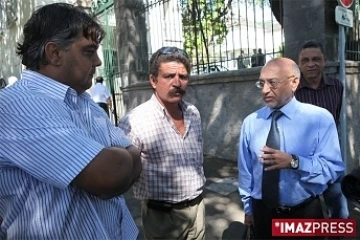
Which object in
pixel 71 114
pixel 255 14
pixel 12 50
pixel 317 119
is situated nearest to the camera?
pixel 71 114

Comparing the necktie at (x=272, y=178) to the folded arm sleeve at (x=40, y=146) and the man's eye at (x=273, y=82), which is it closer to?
the man's eye at (x=273, y=82)

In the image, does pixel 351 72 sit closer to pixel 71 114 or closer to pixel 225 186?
pixel 225 186

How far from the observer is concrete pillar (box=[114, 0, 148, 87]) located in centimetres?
789

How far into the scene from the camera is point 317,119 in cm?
225

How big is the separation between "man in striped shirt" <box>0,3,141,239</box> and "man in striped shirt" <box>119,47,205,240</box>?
89cm

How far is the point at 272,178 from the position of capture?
7.47ft

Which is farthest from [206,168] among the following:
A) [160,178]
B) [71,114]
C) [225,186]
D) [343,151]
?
[71,114]

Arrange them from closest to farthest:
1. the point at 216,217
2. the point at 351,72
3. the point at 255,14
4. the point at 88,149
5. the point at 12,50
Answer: the point at 88,149
the point at 216,217
the point at 351,72
the point at 255,14
the point at 12,50

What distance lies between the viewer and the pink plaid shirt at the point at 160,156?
2299 mm

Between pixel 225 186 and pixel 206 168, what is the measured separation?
0.83 metres

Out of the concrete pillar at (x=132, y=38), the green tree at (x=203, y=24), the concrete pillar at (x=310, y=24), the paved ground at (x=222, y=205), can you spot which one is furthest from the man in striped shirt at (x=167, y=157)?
the concrete pillar at (x=132, y=38)

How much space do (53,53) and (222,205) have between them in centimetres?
342

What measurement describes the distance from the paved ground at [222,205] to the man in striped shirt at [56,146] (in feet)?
8.13

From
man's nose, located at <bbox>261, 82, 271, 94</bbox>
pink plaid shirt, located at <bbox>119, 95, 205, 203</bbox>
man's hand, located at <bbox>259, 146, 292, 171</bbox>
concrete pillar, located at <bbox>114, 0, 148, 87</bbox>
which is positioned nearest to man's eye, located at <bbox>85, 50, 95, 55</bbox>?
pink plaid shirt, located at <bbox>119, 95, 205, 203</bbox>
